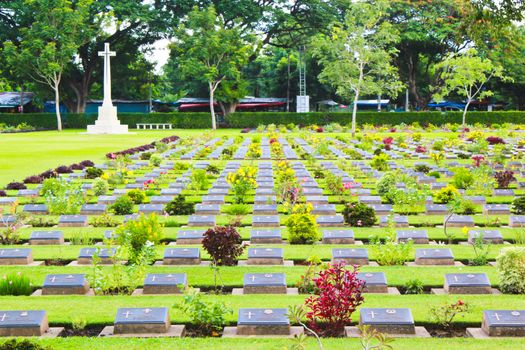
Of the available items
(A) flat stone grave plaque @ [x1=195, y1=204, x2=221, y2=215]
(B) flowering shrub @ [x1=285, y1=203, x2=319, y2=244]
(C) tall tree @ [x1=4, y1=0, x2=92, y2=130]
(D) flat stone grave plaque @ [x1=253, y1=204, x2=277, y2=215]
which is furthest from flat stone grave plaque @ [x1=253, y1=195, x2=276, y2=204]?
(C) tall tree @ [x1=4, y1=0, x2=92, y2=130]

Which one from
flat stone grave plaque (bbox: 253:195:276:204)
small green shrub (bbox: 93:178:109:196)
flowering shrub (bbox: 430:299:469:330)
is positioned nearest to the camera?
flowering shrub (bbox: 430:299:469:330)

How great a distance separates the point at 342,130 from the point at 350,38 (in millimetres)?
8033

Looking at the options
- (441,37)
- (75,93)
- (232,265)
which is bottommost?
(232,265)

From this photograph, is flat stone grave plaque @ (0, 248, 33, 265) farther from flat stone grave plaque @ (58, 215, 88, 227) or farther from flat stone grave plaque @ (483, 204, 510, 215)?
flat stone grave plaque @ (483, 204, 510, 215)

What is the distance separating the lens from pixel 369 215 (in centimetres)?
1267

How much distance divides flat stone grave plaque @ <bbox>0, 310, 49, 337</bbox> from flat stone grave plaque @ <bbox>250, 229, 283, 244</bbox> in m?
4.64

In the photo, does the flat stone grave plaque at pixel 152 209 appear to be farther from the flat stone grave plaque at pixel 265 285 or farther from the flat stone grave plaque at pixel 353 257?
the flat stone grave plaque at pixel 265 285

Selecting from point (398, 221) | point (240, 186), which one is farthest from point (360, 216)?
point (240, 186)

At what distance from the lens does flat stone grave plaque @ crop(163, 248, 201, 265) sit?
966 centimetres

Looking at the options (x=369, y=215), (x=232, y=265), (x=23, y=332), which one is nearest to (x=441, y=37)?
(x=369, y=215)

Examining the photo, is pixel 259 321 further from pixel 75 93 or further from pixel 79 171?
pixel 75 93

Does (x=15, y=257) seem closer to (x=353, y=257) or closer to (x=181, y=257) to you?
(x=181, y=257)

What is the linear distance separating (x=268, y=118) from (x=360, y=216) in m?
43.7

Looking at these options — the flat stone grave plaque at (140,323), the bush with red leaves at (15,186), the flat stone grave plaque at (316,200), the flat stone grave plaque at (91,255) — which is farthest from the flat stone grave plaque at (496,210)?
the bush with red leaves at (15,186)
